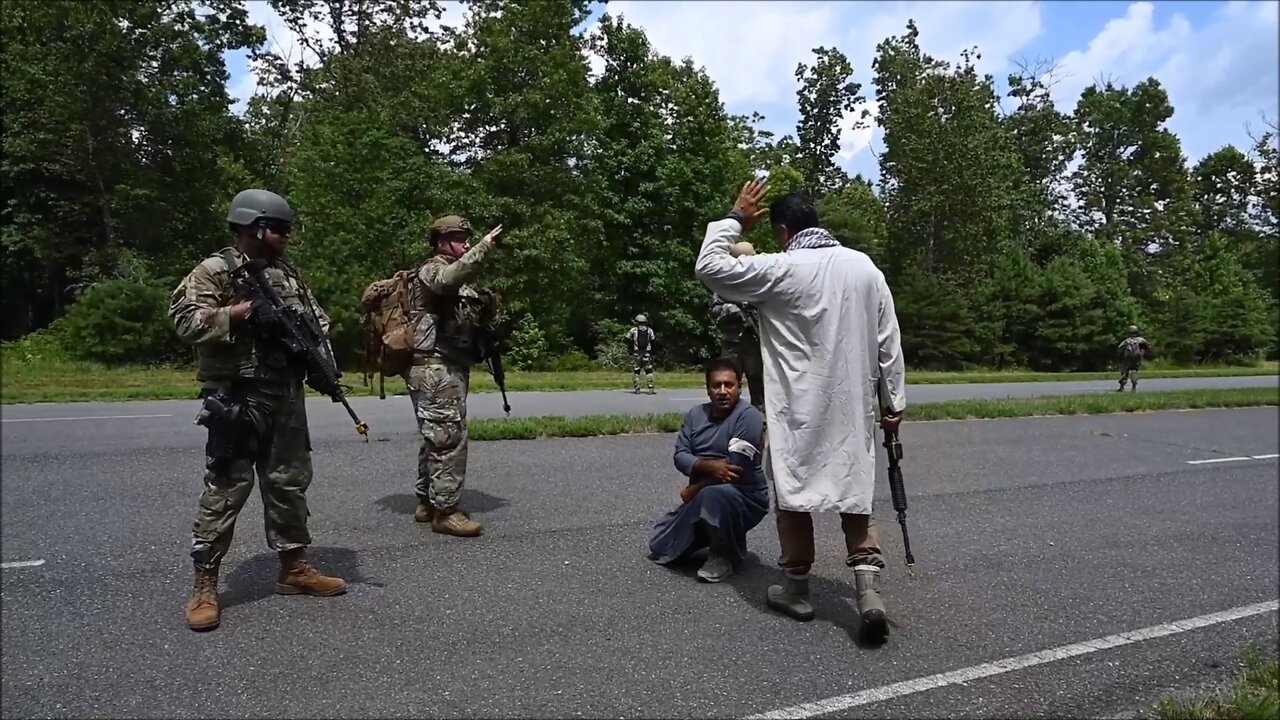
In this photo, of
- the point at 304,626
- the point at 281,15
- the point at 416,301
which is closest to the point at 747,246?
the point at 416,301

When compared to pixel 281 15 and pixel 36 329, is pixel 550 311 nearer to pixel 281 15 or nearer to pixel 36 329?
pixel 36 329

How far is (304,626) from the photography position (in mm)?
4105

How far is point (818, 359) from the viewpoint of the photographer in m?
3.95

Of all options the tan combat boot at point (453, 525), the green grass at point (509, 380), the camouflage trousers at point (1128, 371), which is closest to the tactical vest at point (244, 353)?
the green grass at point (509, 380)

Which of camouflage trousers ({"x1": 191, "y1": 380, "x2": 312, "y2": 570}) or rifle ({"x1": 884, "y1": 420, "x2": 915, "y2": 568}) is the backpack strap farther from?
rifle ({"x1": 884, "y1": 420, "x2": 915, "y2": 568})

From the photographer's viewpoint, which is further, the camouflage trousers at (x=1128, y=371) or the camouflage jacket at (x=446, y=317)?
the camouflage trousers at (x=1128, y=371)

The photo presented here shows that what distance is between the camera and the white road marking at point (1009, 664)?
346 centimetres

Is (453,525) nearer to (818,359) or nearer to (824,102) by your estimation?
(818,359)

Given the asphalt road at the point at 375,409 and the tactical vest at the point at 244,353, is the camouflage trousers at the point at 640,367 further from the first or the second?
the tactical vest at the point at 244,353

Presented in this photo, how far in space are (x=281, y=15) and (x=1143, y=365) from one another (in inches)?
828

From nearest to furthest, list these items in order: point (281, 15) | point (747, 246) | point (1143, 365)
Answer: point (747, 246) < point (1143, 365) < point (281, 15)

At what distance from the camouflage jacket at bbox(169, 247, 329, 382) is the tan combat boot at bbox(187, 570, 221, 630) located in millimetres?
943

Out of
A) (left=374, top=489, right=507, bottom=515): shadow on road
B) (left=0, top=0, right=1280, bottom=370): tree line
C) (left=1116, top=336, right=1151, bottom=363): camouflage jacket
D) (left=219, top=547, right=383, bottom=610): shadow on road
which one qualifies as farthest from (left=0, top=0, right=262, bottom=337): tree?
(left=1116, top=336, right=1151, bottom=363): camouflage jacket

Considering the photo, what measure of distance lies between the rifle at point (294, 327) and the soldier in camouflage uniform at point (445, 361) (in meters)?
1.10
